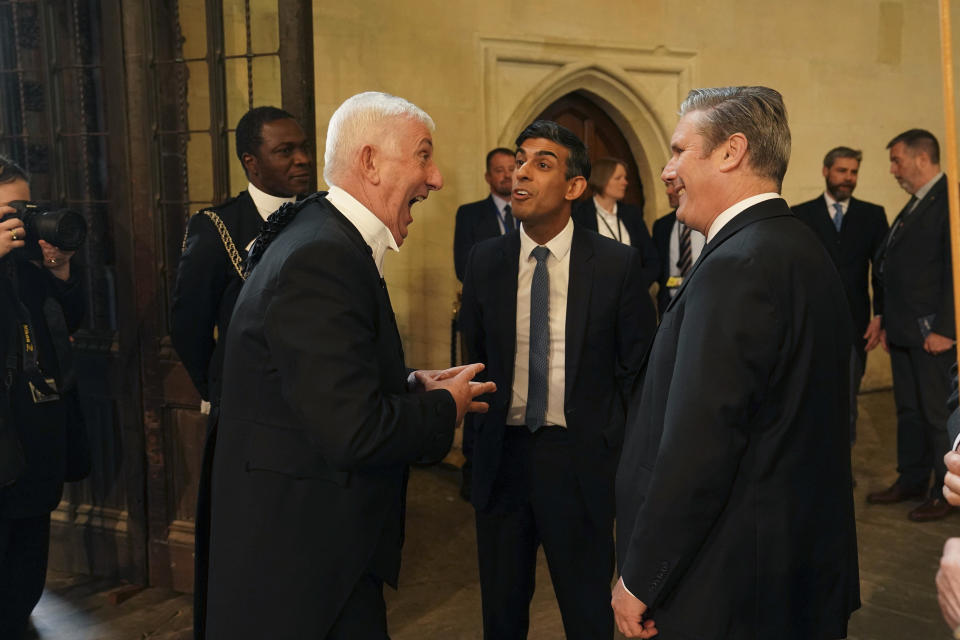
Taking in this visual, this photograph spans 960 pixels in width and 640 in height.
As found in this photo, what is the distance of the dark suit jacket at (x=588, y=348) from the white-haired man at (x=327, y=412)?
0.73m

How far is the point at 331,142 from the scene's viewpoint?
1.99 meters

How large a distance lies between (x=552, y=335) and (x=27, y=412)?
65.5 inches

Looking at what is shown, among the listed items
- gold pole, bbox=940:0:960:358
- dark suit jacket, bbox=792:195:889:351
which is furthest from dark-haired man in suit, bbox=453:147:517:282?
gold pole, bbox=940:0:960:358

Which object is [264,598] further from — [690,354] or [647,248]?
[647,248]

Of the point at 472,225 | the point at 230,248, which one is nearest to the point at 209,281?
the point at 230,248

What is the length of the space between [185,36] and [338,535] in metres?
2.62

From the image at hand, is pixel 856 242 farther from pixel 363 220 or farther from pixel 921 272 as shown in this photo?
pixel 363 220

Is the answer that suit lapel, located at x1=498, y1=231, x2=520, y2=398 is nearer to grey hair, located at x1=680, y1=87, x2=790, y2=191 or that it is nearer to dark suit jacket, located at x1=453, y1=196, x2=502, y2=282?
grey hair, located at x1=680, y1=87, x2=790, y2=191

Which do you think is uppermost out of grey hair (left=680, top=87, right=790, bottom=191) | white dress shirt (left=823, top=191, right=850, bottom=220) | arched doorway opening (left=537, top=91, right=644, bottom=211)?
arched doorway opening (left=537, top=91, right=644, bottom=211)

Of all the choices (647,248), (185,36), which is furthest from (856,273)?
(185,36)

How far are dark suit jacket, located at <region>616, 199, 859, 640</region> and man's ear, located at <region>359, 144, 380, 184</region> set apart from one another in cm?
66

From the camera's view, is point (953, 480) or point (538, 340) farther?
point (538, 340)

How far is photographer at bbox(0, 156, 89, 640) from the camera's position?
289cm

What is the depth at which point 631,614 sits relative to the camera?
1758mm
